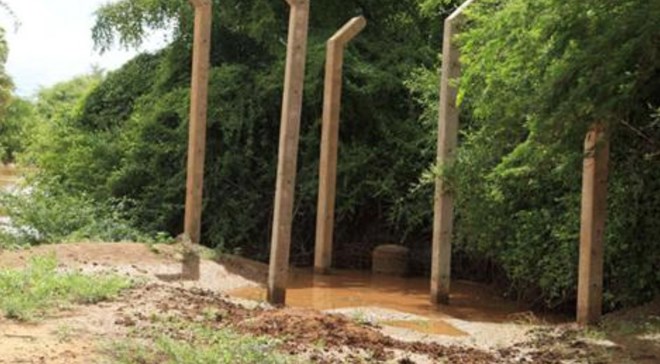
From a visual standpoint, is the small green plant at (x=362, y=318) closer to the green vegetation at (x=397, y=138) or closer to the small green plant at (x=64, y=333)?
the green vegetation at (x=397, y=138)

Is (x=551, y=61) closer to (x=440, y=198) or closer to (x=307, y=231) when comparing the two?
(x=440, y=198)

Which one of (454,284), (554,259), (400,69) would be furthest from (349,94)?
(554,259)

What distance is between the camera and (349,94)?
14.8 meters

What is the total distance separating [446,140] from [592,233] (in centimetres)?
252

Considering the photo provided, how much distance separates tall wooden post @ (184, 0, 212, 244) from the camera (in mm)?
11883

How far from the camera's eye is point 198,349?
246 inches

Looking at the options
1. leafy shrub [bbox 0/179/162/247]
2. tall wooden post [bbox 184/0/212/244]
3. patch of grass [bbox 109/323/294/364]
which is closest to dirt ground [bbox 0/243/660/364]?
patch of grass [bbox 109/323/294/364]

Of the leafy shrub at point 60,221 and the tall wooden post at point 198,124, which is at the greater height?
the tall wooden post at point 198,124

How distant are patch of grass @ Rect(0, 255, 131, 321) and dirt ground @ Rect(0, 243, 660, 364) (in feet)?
0.51

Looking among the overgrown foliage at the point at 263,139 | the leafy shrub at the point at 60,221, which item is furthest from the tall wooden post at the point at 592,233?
the leafy shrub at the point at 60,221

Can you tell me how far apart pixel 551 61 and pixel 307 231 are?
8621 millimetres

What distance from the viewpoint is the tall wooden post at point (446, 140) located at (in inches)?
412

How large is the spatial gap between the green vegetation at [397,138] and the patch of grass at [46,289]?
385 cm

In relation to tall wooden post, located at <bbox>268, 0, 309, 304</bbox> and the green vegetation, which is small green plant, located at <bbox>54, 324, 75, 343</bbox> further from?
the green vegetation
